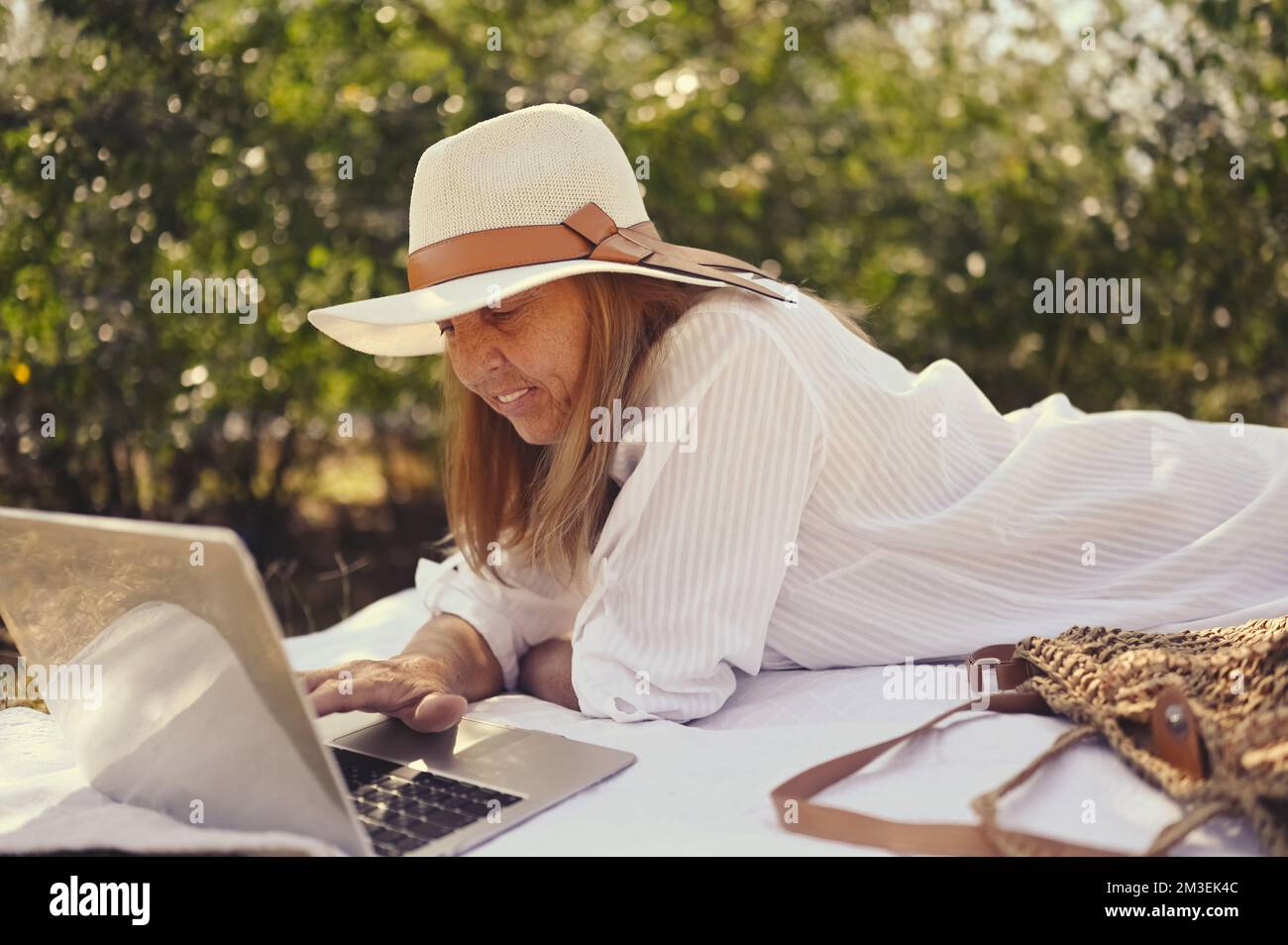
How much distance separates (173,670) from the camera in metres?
1.42

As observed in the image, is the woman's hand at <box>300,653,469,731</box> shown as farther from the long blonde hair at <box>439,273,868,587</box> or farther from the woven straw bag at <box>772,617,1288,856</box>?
the woven straw bag at <box>772,617,1288,856</box>

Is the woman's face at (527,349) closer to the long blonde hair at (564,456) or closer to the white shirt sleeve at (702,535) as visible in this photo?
the long blonde hair at (564,456)

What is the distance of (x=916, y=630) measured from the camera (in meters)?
2.22

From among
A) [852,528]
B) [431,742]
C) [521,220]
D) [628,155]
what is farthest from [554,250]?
[628,155]

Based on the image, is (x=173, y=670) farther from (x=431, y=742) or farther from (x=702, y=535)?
(x=702, y=535)

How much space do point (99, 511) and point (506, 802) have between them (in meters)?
2.95

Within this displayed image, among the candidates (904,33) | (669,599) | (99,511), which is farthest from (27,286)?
(904,33)

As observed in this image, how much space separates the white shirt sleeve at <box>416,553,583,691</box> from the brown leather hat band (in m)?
0.70

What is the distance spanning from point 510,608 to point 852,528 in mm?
750

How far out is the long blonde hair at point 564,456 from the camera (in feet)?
6.89

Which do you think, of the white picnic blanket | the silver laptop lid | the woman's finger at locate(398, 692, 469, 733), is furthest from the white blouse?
the silver laptop lid

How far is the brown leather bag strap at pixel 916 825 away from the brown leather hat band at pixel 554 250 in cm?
87
